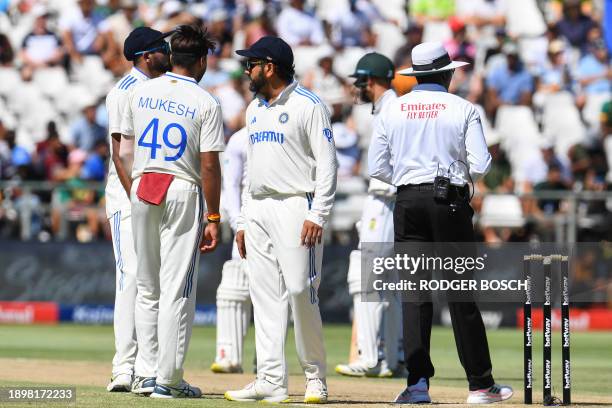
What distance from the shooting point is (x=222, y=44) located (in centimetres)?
2505

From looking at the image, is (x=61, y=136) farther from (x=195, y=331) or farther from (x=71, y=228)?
(x=195, y=331)

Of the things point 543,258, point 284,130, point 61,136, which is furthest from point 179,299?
point 61,136

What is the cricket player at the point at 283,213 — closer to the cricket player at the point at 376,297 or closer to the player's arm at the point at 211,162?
the player's arm at the point at 211,162

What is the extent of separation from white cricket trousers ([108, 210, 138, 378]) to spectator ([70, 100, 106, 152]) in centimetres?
1191

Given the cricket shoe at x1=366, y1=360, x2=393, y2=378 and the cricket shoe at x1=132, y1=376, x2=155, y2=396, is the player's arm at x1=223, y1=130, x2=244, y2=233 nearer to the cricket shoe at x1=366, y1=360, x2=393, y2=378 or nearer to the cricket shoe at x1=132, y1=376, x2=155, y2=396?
the cricket shoe at x1=366, y1=360, x2=393, y2=378

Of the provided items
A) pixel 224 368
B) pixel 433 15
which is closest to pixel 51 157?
pixel 433 15

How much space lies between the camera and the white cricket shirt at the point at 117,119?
33.6 feet

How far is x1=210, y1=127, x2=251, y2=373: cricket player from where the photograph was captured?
12.6 m

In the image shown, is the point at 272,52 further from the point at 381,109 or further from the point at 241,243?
the point at 381,109

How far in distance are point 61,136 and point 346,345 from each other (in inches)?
324

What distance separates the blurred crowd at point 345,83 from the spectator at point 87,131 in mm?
23

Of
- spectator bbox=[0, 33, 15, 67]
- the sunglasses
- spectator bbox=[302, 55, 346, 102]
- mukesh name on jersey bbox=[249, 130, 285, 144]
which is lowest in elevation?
mukesh name on jersey bbox=[249, 130, 285, 144]

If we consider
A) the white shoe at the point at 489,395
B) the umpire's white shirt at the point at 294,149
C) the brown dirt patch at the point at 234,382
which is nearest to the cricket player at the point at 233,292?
the brown dirt patch at the point at 234,382

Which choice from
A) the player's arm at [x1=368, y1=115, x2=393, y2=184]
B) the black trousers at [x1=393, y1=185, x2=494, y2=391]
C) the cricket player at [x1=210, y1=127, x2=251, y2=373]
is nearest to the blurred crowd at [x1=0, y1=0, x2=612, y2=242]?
the cricket player at [x1=210, y1=127, x2=251, y2=373]
